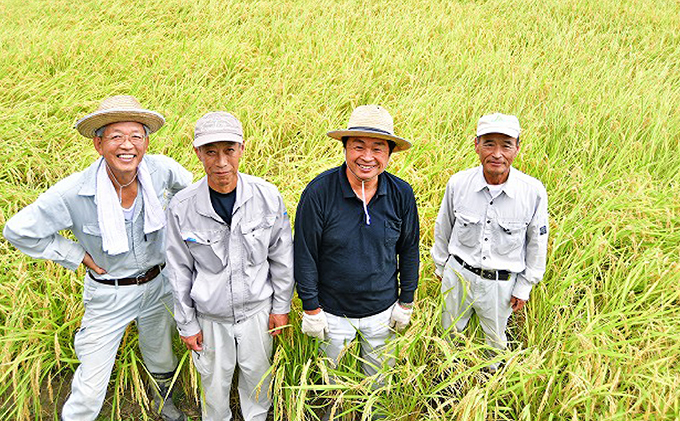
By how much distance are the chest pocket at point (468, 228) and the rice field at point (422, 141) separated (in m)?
0.42

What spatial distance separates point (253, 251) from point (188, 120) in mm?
2554

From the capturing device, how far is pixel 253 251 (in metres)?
2.01

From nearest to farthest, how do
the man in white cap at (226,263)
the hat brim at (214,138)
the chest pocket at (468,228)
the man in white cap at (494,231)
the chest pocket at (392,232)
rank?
the hat brim at (214,138) → the man in white cap at (226,263) → the chest pocket at (392,232) → the man in white cap at (494,231) → the chest pocket at (468,228)

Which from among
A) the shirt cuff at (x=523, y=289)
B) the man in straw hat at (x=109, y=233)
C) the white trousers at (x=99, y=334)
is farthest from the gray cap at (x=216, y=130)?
the shirt cuff at (x=523, y=289)

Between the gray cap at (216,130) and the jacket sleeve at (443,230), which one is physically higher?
the gray cap at (216,130)

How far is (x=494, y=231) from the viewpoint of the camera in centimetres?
227

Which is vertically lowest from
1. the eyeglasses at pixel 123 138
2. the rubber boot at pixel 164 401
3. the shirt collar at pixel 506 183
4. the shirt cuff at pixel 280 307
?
the rubber boot at pixel 164 401

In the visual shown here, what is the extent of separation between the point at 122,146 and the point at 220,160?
51cm

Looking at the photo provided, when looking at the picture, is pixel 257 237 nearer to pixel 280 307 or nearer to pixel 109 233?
pixel 280 307

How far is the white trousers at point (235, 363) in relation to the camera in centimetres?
213

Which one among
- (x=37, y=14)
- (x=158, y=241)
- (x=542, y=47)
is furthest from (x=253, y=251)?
(x=37, y=14)

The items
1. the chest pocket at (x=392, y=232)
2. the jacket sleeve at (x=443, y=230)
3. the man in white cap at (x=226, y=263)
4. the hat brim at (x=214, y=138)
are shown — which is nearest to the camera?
the hat brim at (x=214, y=138)

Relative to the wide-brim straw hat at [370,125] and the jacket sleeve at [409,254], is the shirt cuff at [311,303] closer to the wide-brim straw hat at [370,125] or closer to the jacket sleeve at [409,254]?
the jacket sleeve at [409,254]

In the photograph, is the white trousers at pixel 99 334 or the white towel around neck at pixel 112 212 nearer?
the white towel around neck at pixel 112 212
